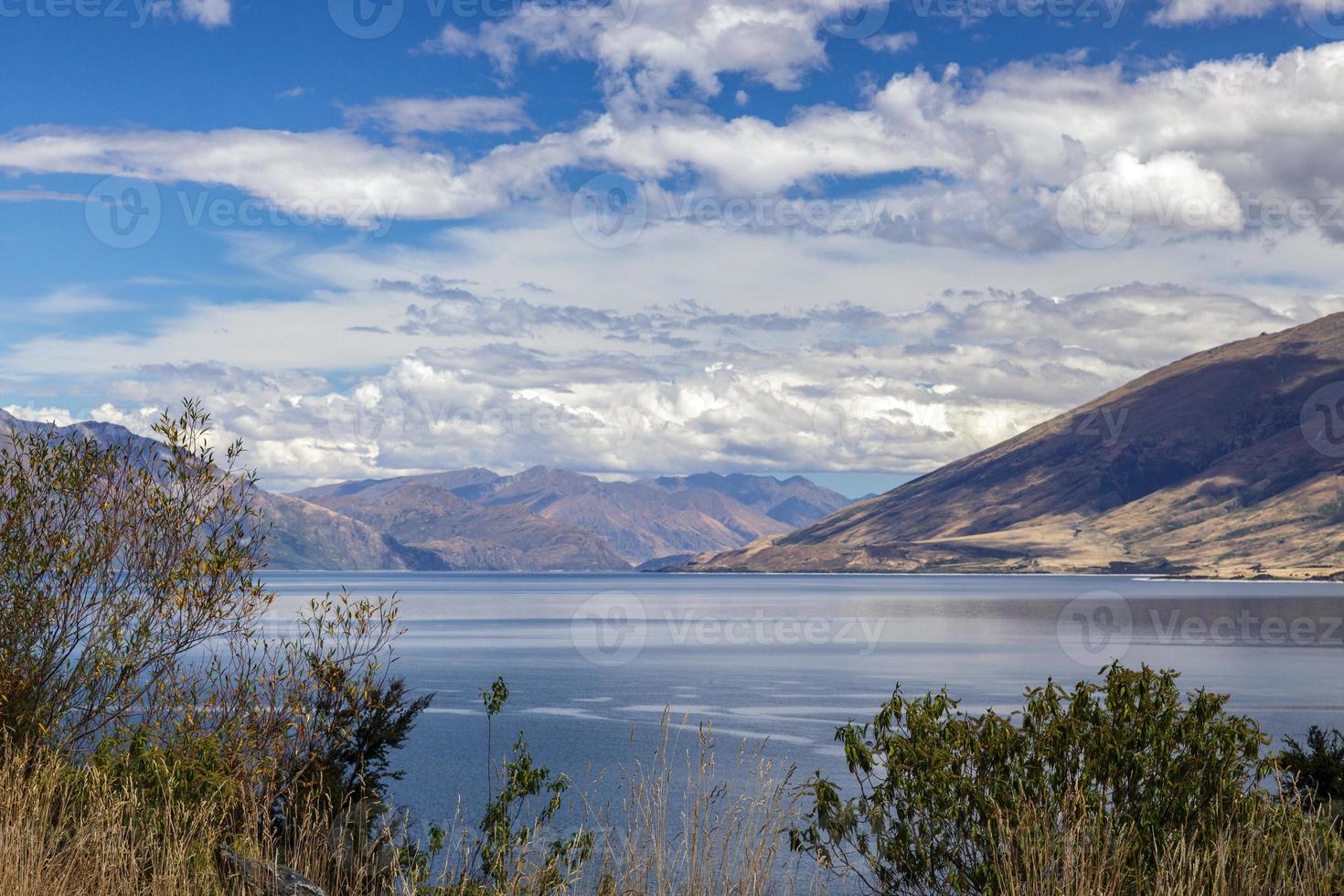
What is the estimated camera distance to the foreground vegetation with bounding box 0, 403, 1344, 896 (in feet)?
30.5

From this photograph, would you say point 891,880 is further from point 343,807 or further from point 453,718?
point 453,718

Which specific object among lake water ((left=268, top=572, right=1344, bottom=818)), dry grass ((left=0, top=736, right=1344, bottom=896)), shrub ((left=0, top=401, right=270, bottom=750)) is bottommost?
lake water ((left=268, top=572, right=1344, bottom=818))

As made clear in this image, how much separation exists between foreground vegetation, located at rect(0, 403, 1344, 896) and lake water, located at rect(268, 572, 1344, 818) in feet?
21.3

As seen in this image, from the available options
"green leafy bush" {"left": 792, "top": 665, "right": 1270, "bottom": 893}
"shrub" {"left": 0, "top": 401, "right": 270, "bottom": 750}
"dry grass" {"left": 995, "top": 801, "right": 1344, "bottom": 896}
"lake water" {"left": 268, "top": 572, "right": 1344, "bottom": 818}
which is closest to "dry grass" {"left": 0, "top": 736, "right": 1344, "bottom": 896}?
"dry grass" {"left": 995, "top": 801, "right": 1344, "bottom": 896}

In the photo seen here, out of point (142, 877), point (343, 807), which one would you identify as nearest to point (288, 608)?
point (343, 807)

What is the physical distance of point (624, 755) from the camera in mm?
55750

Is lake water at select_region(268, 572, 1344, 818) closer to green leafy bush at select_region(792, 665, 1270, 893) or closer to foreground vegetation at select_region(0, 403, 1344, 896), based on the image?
foreground vegetation at select_region(0, 403, 1344, 896)

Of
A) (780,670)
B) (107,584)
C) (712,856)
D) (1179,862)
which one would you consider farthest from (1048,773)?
(780,670)

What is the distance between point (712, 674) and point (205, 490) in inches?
3396

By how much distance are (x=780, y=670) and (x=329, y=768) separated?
284ft

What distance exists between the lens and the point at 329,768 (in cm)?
1867

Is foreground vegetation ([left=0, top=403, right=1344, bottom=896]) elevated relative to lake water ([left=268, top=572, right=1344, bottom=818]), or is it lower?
elevated

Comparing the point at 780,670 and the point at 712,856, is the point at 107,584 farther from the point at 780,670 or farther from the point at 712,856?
the point at 780,670

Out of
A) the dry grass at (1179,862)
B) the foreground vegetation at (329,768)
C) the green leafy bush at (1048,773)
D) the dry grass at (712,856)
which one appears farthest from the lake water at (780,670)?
the dry grass at (1179,862)
